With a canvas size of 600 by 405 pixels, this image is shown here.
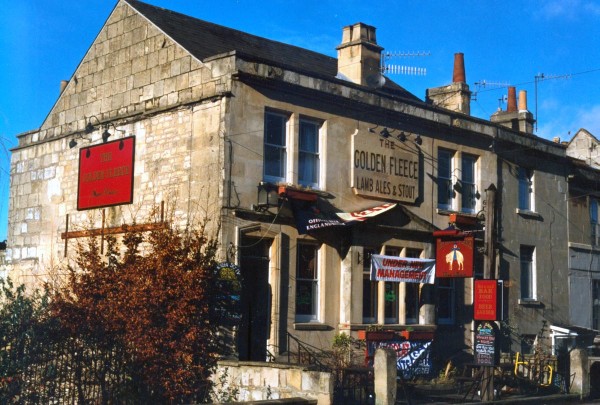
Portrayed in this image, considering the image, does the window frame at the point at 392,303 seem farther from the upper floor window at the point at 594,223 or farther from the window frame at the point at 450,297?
the upper floor window at the point at 594,223

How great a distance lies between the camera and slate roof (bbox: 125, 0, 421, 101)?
22.8 m

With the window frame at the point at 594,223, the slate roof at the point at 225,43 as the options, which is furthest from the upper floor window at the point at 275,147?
the window frame at the point at 594,223

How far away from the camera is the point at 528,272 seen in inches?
1148

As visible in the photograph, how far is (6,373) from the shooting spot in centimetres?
1559

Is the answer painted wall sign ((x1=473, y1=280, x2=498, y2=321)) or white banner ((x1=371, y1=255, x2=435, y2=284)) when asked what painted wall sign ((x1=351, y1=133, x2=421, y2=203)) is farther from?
painted wall sign ((x1=473, y1=280, x2=498, y2=321))

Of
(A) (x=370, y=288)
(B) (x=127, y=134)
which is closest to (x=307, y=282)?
(A) (x=370, y=288)

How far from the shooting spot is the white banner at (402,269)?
22750mm

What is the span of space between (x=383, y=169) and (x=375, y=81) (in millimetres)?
3384

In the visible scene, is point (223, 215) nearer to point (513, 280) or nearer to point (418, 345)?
point (418, 345)

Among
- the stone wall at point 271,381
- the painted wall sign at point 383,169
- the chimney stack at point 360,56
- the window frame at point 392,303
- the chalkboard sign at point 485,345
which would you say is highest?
the chimney stack at point 360,56

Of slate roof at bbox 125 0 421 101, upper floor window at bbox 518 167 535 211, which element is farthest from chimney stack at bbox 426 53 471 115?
upper floor window at bbox 518 167 535 211

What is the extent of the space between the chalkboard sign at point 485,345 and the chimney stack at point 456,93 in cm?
1108

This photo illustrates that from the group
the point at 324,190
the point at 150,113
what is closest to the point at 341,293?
the point at 324,190

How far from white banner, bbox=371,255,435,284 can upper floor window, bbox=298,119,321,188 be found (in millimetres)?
2622
